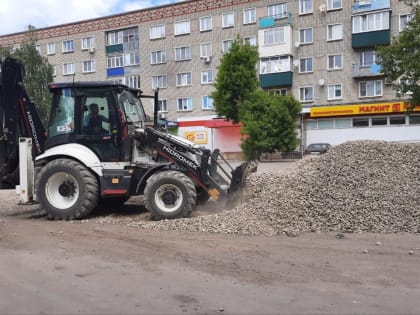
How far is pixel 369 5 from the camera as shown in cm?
3997

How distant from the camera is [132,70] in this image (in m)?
51.5

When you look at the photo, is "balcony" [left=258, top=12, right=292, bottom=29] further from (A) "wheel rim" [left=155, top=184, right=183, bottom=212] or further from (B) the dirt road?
(B) the dirt road

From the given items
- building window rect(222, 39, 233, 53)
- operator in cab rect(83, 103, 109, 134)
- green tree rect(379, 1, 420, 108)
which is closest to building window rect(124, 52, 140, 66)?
building window rect(222, 39, 233, 53)

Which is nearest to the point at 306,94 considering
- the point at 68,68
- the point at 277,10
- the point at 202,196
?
the point at 277,10

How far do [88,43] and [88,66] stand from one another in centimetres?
262

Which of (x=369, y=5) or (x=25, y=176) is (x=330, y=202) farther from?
(x=369, y=5)

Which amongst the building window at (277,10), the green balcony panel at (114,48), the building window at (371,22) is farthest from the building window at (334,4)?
the green balcony panel at (114,48)

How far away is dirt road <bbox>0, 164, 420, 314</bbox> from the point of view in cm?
477

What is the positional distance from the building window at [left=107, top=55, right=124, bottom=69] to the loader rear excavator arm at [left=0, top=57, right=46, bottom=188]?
43.0m

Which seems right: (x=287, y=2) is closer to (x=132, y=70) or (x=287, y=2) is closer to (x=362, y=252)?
(x=132, y=70)

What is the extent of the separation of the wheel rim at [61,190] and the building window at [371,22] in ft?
119

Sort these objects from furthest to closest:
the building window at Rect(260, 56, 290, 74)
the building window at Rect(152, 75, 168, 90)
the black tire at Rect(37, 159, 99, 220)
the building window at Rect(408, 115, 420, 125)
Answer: the building window at Rect(152, 75, 168, 90), the building window at Rect(260, 56, 290, 74), the building window at Rect(408, 115, 420, 125), the black tire at Rect(37, 159, 99, 220)

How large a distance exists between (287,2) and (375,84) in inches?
443

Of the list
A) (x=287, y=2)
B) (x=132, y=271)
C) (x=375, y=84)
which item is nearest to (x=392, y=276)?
(x=132, y=271)
